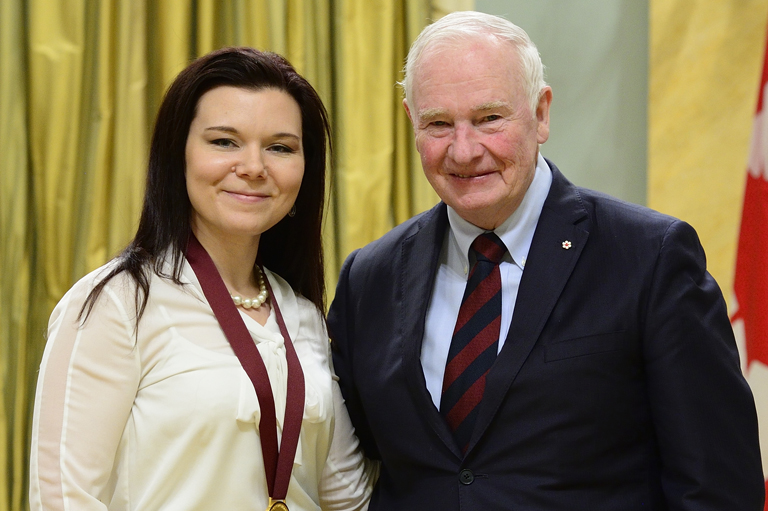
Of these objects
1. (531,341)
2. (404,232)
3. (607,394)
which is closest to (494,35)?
(404,232)

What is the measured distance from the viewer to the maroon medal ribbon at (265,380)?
5.79 feet

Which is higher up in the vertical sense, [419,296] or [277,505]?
[419,296]

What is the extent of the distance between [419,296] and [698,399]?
65 centimetres

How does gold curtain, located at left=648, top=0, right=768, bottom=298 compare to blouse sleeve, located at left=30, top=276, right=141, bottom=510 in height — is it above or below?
above

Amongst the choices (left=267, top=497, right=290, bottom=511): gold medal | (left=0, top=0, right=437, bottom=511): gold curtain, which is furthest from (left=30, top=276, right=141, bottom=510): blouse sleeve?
(left=0, top=0, right=437, bottom=511): gold curtain

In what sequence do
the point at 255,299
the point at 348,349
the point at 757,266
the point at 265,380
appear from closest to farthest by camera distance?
the point at 265,380 → the point at 255,299 → the point at 348,349 → the point at 757,266

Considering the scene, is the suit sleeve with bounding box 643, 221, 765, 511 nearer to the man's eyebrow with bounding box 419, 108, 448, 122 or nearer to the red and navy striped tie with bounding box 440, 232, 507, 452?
the red and navy striped tie with bounding box 440, 232, 507, 452

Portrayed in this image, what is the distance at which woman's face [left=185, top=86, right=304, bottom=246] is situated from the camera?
1.88 m

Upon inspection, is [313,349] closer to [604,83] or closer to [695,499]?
[695,499]

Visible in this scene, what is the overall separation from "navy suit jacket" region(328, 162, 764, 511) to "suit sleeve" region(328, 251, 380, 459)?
270 mm

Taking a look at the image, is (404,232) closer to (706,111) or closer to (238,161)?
(238,161)

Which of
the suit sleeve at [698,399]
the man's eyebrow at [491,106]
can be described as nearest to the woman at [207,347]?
the man's eyebrow at [491,106]

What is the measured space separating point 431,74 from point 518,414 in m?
0.78

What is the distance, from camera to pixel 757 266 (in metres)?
2.54
